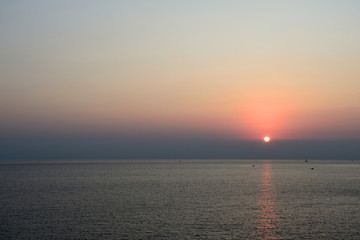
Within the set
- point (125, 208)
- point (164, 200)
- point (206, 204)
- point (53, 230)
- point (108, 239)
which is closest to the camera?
point (108, 239)

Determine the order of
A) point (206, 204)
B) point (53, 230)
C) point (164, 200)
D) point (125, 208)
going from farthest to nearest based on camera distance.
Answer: point (164, 200), point (206, 204), point (125, 208), point (53, 230)

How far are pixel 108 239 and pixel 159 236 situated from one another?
6089 mm

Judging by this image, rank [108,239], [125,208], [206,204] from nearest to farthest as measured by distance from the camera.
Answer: [108,239] → [125,208] → [206,204]

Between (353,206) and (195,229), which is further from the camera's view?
(353,206)

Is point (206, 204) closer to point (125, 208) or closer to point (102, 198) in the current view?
point (125, 208)

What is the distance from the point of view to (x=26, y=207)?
69.1 metres

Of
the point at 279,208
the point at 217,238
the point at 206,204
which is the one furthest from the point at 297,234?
the point at 206,204

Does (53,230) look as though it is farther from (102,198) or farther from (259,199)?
(259,199)

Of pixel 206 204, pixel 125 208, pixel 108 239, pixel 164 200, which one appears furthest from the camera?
pixel 164 200

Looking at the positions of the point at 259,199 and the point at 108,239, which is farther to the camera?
the point at 259,199

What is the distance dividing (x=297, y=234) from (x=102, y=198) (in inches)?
1878

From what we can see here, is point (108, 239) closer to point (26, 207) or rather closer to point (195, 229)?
point (195, 229)

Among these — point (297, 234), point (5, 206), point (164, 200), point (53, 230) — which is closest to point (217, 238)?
point (297, 234)

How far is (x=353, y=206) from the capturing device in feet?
233
